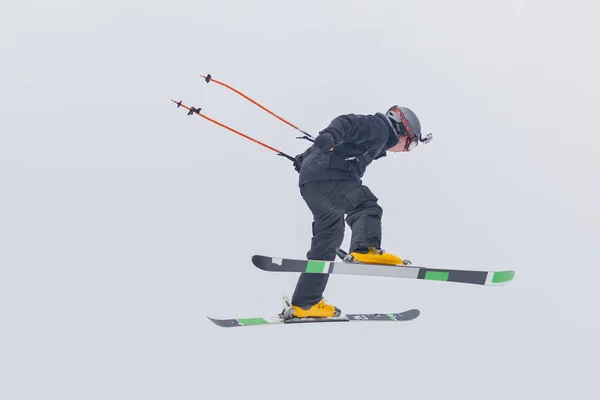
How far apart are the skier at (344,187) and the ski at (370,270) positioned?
0.06 meters

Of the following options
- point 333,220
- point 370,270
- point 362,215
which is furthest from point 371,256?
point 333,220

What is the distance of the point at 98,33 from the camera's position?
10.3m

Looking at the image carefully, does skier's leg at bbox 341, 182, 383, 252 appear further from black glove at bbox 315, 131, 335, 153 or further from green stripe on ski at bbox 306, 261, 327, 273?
black glove at bbox 315, 131, 335, 153

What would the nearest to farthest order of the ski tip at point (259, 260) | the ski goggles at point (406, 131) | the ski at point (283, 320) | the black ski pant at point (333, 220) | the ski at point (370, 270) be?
the ski tip at point (259, 260) < the ski at point (370, 270) < the black ski pant at point (333, 220) < the ski goggles at point (406, 131) < the ski at point (283, 320)

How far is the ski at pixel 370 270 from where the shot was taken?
5234mm

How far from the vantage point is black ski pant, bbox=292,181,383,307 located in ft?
18.2

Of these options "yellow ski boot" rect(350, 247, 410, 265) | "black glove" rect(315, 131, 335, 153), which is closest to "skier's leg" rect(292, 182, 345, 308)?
"yellow ski boot" rect(350, 247, 410, 265)

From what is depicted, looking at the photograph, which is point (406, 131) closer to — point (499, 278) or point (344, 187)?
point (344, 187)

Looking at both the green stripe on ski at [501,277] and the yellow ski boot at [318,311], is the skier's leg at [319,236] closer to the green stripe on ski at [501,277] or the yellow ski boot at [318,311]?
the yellow ski boot at [318,311]

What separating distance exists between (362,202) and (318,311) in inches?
45.8

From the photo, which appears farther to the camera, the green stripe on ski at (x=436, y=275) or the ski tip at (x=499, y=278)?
the ski tip at (x=499, y=278)

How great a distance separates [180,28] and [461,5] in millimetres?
3723

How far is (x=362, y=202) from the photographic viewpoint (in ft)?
18.5

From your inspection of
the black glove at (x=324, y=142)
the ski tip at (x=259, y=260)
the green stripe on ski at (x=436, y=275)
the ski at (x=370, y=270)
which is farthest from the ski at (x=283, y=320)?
the black glove at (x=324, y=142)
